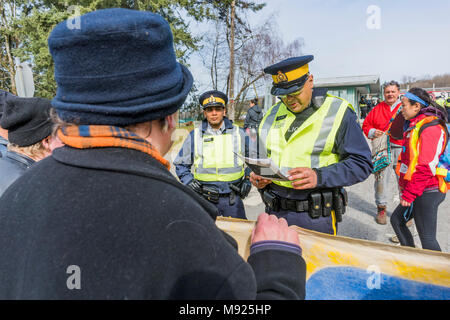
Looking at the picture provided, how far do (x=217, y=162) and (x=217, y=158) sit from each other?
0.05m

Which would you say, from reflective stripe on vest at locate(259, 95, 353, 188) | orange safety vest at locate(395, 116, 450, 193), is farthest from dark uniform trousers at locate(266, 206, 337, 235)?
orange safety vest at locate(395, 116, 450, 193)

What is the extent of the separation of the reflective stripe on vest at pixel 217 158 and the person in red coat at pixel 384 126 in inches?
101

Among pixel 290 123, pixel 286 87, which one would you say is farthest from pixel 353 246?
pixel 286 87

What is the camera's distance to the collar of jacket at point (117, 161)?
2.34 feet

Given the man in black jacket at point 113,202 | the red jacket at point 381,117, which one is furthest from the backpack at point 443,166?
the man in black jacket at point 113,202

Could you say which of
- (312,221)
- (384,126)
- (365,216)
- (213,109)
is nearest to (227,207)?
(213,109)

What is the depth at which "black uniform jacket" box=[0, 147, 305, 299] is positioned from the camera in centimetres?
64

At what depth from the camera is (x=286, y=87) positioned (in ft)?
7.59

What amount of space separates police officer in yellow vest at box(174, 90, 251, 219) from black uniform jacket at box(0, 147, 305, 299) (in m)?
2.55

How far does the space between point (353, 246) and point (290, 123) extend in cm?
111

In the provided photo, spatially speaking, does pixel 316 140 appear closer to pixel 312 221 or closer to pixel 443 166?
pixel 312 221

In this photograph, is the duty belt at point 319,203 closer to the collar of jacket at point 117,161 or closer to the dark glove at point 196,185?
Result: the dark glove at point 196,185

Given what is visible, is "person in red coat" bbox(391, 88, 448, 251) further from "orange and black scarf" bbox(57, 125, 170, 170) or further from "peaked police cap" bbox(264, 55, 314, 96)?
"orange and black scarf" bbox(57, 125, 170, 170)
